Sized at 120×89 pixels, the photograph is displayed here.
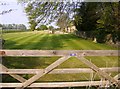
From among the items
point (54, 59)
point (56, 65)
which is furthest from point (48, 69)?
point (54, 59)

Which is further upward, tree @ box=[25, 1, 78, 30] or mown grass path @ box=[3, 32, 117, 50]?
tree @ box=[25, 1, 78, 30]

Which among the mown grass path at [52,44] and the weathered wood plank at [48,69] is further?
the mown grass path at [52,44]

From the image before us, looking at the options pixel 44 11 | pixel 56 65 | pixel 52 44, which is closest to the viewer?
Result: pixel 56 65

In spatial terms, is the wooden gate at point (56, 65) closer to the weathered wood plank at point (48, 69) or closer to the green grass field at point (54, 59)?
the weathered wood plank at point (48, 69)

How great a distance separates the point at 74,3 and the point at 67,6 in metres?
1.61

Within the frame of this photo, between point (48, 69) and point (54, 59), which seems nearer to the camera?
point (48, 69)

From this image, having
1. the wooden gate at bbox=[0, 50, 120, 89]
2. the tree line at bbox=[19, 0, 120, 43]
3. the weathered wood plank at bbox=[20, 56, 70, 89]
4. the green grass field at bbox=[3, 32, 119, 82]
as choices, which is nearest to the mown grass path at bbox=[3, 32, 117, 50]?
the green grass field at bbox=[3, 32, 119, 82]

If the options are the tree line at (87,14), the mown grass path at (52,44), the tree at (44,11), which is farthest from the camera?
the tree at (44,11)

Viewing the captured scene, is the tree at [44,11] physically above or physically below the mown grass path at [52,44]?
above

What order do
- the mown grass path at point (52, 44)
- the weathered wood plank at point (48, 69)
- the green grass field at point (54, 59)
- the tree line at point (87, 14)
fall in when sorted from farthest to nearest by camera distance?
the tree line at point (87, 14) < the mown grass path at point (52, 44) < the green grass field at point (54, 59) < the weathered wood plank at point (48, 69)

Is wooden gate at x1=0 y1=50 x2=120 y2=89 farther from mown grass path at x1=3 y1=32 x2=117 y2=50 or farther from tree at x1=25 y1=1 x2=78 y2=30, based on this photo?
tree at x1=25 y1=1 x2=78 y2=30

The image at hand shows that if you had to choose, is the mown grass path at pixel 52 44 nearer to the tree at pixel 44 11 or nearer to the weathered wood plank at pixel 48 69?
the tree at pixel 44 11

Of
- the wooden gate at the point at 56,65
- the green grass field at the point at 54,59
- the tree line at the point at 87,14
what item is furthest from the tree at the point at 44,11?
the wooden gate at the point at 56,65

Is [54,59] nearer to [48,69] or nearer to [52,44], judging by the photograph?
[48,69]
